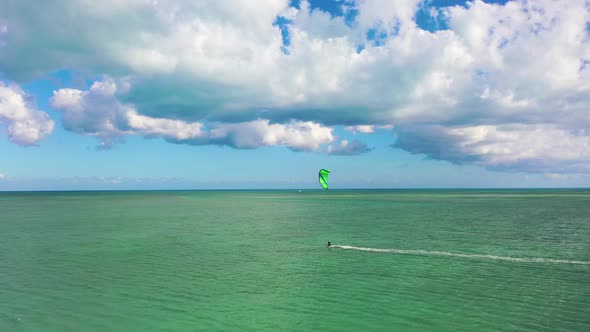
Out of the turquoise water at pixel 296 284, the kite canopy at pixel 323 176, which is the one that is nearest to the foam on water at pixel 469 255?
the turquoise water at pixel 296 284

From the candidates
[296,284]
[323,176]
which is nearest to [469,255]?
[296,284]

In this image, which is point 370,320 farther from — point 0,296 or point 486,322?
point 0,296

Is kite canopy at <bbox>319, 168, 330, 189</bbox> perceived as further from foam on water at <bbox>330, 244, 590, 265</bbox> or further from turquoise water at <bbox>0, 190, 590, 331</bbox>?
foam on water at <bbox>330, 244, 590, 265</bbox>

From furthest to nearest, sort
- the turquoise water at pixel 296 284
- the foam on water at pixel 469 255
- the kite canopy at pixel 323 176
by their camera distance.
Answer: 1. the kite canopy at pixel 323 176
2. the foam on water at pixel 469 255
3. the turquoise water at pixel 296 284

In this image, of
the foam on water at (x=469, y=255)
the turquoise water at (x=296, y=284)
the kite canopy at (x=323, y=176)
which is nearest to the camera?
the turquoise water at (x=296, y=284)

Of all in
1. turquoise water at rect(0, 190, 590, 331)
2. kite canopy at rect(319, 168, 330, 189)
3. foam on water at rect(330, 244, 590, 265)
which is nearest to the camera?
turquoise water at rect(0, 190, 590, 331)

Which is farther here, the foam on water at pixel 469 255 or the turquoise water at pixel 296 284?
the foam on water at pixel 469 255

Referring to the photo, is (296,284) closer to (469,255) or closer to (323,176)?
(469,255)

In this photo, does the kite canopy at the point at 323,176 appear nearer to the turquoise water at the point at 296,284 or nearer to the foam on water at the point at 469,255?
the turquoise water at the point at 296,284

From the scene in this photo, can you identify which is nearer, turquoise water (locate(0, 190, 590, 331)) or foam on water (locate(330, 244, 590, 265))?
turquoise water (locate(0, 190, 590, 331))

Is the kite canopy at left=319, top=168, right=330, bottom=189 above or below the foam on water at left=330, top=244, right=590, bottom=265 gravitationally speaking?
above

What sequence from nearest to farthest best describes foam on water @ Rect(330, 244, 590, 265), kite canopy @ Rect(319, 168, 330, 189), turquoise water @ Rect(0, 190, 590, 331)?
1. turquoise water @ Rect(0, 190, 590, 331)
2. foam on water @ Rect(330, 244, 590, 265)
3. kite canopy @ Rect(319, 168, 330, 189)

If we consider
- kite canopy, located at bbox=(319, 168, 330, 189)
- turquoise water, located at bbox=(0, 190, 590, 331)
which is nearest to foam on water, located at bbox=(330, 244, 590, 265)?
turquoise water, located at bbox=(0, 190, 590, 331)
